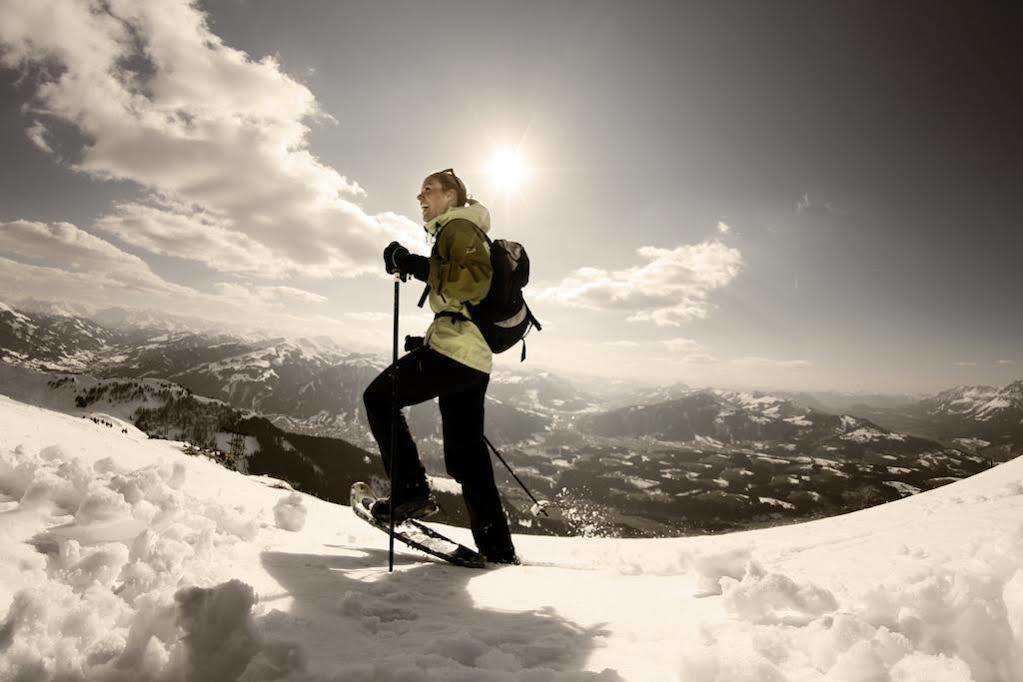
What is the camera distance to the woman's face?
17.8ft

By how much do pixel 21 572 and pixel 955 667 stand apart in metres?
4.11

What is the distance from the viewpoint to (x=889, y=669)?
1.90m

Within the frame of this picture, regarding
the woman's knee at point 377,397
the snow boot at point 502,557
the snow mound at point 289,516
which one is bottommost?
the snow boot at point 502,557

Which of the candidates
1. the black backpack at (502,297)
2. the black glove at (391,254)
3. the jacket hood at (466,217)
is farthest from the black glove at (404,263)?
the jacket hood at (466,217)

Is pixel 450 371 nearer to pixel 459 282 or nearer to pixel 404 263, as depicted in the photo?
pixel 459 282

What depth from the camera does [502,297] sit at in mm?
5023

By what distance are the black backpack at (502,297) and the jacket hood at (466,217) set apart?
0.16m

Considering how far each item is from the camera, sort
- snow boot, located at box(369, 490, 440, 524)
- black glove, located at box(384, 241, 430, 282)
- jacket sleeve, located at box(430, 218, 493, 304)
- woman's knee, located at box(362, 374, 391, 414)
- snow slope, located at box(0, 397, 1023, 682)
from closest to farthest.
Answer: snow slope, located at box(0, 397, 1023, 682) < jacket sleeve, located at box(430, 218, 493, 304) < black glove, located at box(384, 241, 430, 282) < woman's knee, located at box(362, 374, 391, 414) < snow boot, located at box(369, 490, 440, 524)

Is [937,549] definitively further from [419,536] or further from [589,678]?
[419,536]

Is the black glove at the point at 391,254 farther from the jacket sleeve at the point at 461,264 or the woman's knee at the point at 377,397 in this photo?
the woman's knee at the point at 377,397

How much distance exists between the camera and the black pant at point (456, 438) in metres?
4.96

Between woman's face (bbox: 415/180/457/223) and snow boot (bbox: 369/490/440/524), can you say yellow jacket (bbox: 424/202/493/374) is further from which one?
snow boot (bbox: 369/490/440/524)

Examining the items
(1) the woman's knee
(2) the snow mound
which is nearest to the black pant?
(1) the woman's knee

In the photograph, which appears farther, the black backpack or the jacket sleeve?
the black backpack
